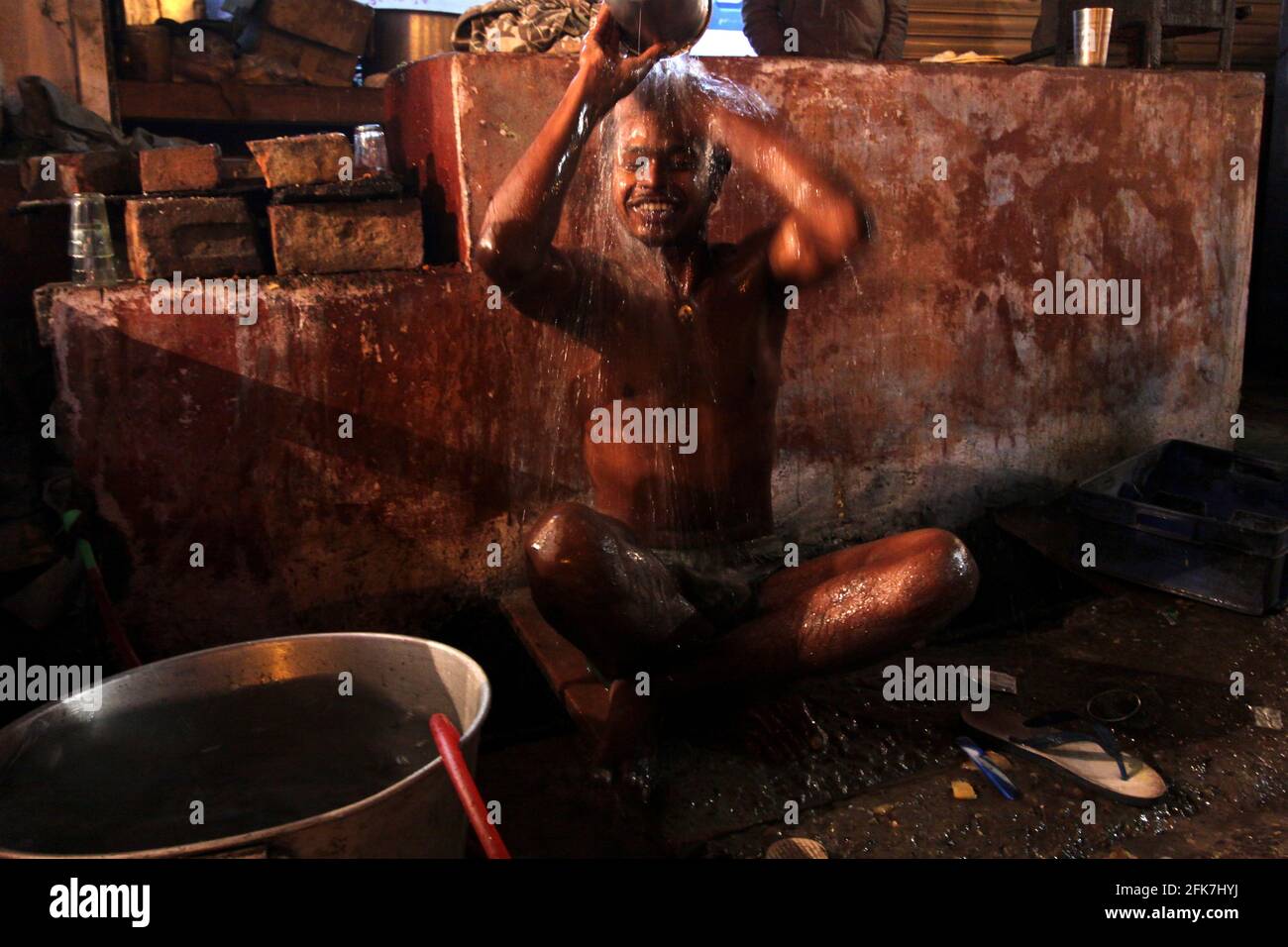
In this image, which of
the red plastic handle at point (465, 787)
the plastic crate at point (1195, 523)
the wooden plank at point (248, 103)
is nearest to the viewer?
the red plastic handle at point (465, 787)

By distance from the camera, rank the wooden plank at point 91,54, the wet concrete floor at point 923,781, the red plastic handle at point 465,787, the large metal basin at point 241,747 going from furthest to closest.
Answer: the wooden plank at point 91,54 < the wet concrete floor at point 923,781 < the large metal basin at point 241,747 < the red plastic handle at point 465,787

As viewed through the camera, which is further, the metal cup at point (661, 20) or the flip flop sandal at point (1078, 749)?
the flip flop sandal at point (1078, 749)

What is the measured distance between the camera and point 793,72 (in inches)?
151

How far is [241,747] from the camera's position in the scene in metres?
2.33

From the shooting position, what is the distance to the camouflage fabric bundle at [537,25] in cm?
375

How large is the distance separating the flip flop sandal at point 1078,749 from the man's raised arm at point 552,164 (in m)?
1.99

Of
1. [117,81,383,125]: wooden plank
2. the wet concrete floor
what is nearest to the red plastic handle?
the wet concrete floor

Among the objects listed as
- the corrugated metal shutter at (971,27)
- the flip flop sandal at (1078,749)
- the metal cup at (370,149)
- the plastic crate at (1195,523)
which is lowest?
the flip flop sandal at (1078,749)

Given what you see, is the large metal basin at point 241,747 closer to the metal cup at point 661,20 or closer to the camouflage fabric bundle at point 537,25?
the metal cup at point 661,20

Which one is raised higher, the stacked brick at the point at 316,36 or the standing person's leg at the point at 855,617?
the stacked brick at the point at 316,36

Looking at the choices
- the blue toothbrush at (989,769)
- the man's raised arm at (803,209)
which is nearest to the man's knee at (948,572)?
the blue toothbrush at (989,769)

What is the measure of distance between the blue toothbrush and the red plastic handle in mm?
1670

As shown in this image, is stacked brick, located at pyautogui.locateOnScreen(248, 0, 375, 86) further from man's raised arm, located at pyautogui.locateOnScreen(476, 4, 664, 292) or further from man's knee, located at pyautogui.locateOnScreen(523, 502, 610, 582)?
man's knee, located at pyautogui.locateOnScreen(523, 502, 610, 582)
